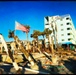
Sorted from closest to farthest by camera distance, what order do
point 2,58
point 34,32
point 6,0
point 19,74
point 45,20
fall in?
point 19,74 → point 6,0 → point 2,58 → point 34,32 → point 45,20

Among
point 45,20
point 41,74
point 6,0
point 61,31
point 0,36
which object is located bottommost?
point 41,74

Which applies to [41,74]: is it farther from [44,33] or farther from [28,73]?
[44,33]

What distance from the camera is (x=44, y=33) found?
178ft

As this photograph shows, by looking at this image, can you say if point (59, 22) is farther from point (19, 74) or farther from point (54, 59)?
point (19, 74)

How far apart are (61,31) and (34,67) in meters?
71.3

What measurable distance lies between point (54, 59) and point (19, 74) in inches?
358

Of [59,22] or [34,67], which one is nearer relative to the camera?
[34,67]

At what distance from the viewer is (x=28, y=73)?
15.7 metres

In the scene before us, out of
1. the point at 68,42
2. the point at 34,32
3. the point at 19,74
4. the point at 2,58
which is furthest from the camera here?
the point at 68,42

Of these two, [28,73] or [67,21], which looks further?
[67,21]

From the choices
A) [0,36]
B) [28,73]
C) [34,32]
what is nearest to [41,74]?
[28,73]

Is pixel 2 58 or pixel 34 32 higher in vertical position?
pixel 34 32

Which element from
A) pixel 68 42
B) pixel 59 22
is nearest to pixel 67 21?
pixel 59 22

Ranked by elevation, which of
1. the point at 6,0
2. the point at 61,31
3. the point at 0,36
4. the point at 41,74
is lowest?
the point at 41,74
